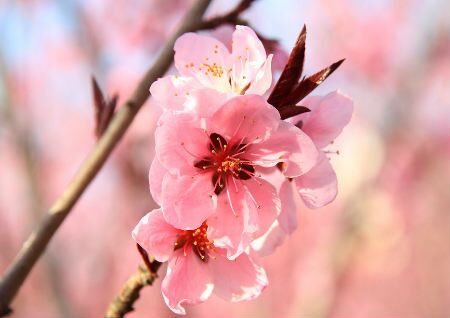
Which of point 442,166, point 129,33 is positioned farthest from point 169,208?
point 442,166

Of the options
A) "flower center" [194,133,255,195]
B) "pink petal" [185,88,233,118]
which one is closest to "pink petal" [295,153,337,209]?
"flower center" [194,133,255,195]

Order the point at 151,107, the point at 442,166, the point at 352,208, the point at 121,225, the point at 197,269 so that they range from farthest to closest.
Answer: the point at 442,166
the point at 121,225
the point at 151,107
the point at 352,208
the point at 197,269

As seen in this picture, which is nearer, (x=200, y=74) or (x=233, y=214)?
(x=233, y=214)

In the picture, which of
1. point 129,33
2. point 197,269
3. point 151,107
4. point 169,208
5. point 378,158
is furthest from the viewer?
point 129,33

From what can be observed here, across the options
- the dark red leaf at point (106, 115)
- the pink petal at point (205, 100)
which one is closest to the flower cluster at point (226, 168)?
the pink petal at point (205, 100)

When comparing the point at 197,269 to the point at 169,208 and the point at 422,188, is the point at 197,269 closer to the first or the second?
the point at 169,208

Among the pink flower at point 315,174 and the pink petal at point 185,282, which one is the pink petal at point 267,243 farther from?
the pink petal at point 185,282

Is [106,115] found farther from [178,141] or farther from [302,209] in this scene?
[302,209]
